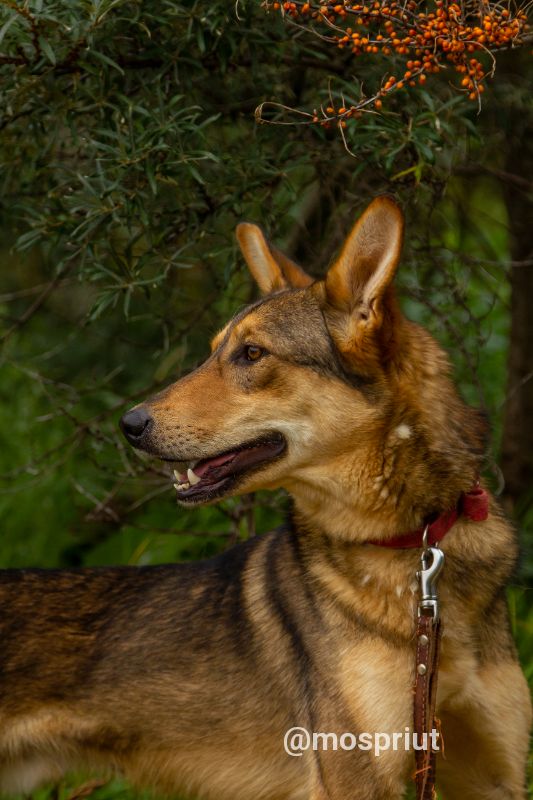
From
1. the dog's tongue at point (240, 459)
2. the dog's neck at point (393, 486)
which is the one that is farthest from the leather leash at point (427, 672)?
the dog's tongue at point (240, 459)

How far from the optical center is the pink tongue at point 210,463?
10.3 ft

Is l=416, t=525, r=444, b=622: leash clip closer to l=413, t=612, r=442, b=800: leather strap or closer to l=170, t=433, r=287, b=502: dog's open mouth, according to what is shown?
l=413, t=612, r=442, b=800: leather strap

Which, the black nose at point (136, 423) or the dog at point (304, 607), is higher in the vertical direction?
the black nose at point (136, 423)

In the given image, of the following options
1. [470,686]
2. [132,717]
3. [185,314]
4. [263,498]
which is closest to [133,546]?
[263,498]

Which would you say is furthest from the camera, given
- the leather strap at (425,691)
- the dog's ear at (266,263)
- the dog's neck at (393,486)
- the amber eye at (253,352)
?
the dog's ear at (266,263)

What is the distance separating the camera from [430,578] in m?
2.92

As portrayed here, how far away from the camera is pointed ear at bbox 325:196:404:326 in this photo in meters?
2.93

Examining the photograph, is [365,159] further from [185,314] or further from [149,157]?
[185,314]

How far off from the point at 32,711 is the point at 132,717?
1.01ft

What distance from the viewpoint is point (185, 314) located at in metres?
5.28

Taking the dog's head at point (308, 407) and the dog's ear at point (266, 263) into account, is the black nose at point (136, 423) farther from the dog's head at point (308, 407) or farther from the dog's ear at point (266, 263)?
the dog's ear at point (266, 263)

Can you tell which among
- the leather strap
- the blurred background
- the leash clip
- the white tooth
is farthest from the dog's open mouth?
the blurred background

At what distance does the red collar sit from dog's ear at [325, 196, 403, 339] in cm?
56

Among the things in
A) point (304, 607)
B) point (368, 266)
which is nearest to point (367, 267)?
point (368, 266)
